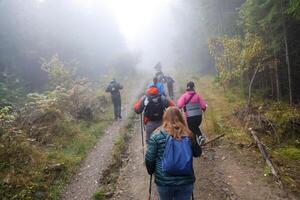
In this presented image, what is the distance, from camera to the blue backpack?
4.19 meters

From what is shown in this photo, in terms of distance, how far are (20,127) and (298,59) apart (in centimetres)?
1436

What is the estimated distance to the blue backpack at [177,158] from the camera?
13.8ft

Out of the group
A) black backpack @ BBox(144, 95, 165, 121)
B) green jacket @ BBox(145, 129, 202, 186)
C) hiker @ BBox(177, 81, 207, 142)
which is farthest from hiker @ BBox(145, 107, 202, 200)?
hiker @ BBox(177, 81, 207, 142)

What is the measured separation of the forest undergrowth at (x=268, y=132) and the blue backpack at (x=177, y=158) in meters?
4.31

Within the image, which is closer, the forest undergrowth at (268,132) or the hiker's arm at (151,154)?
the hiker's arm at (151,154)

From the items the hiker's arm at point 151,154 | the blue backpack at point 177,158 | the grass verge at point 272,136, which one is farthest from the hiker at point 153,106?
the grass verge at point 272,136

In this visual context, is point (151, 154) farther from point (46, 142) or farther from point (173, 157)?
point (46, 142)

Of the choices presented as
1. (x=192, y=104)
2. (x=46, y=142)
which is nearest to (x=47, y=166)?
(x=46, y=142)

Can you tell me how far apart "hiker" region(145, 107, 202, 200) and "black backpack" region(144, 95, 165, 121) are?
293 cm

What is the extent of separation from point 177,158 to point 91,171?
19.5ft

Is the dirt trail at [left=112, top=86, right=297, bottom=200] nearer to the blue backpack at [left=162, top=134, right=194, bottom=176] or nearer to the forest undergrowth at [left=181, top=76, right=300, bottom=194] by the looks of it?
the forest undergrowth at [left=181, top=76, right=300, bottom=194]

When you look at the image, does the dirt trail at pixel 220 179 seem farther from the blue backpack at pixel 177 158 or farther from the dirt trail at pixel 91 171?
the blue backpack at pixel 177 158

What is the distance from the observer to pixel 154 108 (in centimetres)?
755

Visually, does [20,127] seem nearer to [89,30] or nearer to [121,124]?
[121,124]
